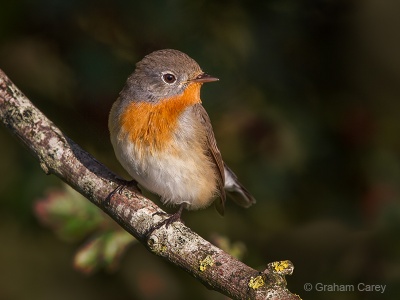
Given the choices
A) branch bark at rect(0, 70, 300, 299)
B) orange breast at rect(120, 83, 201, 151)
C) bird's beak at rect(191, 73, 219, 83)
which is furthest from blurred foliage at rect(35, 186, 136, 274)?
bird's beak at rect(191, 73, 219, 83)

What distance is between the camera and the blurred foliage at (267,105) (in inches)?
209

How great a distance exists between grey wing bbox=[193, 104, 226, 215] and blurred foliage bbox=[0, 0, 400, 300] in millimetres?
271

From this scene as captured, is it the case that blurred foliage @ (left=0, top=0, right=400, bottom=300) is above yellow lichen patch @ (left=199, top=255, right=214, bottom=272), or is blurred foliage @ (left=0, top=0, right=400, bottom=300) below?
above

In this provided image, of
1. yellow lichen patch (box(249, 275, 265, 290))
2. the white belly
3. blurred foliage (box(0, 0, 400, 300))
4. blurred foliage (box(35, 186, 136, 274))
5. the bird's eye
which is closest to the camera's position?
yellow lichen patch (box(249, 275, 265, 290))

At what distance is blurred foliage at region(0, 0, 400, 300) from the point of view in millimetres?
5312

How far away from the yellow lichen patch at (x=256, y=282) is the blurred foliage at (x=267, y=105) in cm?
162

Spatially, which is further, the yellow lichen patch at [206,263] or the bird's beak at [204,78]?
the bird's beak at [204,78]

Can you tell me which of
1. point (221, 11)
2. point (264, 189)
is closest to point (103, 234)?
point (264, 189)

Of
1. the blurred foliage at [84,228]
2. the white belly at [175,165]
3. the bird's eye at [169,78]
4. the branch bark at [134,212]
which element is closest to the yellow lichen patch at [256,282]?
the branch bark at [134,212]

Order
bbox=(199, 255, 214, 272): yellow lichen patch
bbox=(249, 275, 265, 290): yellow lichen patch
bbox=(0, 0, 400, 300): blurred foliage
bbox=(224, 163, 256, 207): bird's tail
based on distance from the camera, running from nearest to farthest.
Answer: bbox=(249, 275, 265, 290): yellow lichen patch < bbox=(199, 255, 214, 272): yellow lichen patch < bbox=(0, 0, 400, 300): blurred foliage < bbox=(224, 163, 256, 207): bird's tail

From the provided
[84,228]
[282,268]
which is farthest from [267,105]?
[282,268]

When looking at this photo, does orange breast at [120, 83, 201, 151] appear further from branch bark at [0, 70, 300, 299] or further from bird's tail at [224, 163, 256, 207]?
bird's tail at [224, 163, 256, 207]

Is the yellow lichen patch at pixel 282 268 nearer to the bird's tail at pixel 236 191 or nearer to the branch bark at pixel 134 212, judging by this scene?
the branch bark at pixel 134 212

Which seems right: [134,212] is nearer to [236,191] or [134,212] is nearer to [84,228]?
[84,228]
